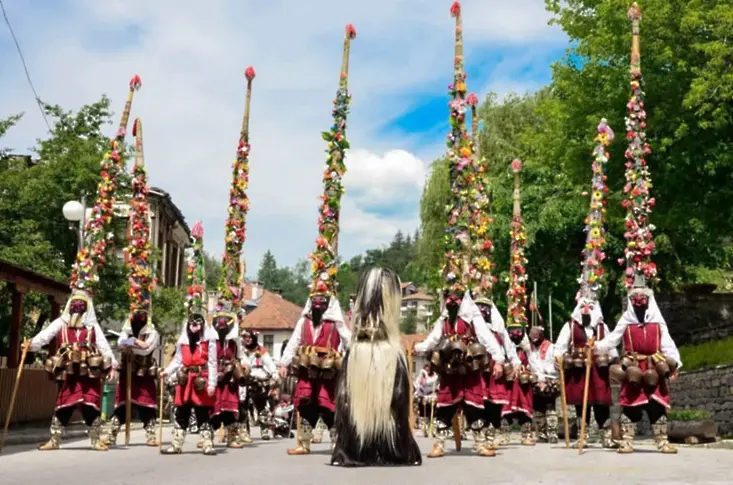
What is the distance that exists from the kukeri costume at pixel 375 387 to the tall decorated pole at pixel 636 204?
16.7ft

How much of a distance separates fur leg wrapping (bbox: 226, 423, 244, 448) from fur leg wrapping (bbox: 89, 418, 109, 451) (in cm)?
237

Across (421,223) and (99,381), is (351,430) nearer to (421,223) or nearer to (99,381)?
(99,381)

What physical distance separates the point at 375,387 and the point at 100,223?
8.18m

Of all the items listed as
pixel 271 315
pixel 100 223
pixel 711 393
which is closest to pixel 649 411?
pixel 711 393

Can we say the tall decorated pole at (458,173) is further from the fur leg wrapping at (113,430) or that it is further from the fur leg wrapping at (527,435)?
the fur leg wrapping at (113,430)

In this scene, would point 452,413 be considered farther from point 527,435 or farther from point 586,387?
point 527,435

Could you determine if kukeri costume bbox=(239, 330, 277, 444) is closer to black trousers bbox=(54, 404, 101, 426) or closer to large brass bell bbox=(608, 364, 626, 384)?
black trousers bbox=(54, 404, 101, 426)

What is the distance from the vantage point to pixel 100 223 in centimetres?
1762

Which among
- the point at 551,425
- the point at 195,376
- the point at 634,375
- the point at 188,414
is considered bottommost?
the point at 551,425

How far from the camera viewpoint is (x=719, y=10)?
76.2ft

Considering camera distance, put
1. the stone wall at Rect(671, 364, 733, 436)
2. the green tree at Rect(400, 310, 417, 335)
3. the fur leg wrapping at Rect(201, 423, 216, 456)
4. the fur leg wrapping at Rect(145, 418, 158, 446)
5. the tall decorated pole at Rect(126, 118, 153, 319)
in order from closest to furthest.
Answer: the fur leg wrapping at Rect(201, 423, 216, 456), the fur leg wrapping at Rect(145, 418, 158, 446), the tall decorated pole at Rect(126, 118, 153, 319), the stone wall at Rect(671, 364, 733, 436), the green tree at Rect(400, 310, 417, 335)

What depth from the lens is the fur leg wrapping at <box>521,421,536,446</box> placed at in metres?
18.3

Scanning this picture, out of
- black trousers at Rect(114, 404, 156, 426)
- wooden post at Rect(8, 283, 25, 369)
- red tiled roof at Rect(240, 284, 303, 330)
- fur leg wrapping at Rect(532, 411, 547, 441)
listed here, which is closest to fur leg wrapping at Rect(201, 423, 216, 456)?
black trousers at Rect(114, 404, 156, 426)

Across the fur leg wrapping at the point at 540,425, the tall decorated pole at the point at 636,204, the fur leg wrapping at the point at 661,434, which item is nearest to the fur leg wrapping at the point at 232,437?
the fur leg wrapping at the point at 540,425
